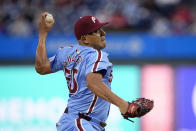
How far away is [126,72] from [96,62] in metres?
6.42

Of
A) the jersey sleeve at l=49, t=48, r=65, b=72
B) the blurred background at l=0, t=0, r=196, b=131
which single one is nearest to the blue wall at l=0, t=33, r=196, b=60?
the blurred background at l=0, t=0, r=196, b=131

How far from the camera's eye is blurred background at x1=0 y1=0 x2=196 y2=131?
33.8 feet

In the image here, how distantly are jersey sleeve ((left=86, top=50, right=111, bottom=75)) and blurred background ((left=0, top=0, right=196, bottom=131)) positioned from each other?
586 centimetres

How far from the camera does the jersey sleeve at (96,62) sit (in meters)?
4.22

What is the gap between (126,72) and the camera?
1066 centimetres

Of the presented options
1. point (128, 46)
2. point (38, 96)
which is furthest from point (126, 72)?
point (38, 96)

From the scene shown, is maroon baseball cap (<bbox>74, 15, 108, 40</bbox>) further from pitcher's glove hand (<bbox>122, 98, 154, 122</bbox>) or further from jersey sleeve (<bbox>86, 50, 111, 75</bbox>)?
pitcher's glove hand (<bbox>122, 98, 154, 122</bbox>)

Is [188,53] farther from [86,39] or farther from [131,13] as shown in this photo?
[86,39]

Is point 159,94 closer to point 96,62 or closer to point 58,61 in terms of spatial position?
point 58,61

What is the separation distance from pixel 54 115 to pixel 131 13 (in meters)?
2.77

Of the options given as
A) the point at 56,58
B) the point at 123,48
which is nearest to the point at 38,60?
the point at 56,58

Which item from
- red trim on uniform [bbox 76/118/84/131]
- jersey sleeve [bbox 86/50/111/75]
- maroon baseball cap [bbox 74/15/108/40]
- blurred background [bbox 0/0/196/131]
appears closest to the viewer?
jersey sleeve [bbox 86/50/111/75]

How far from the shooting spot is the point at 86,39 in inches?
184

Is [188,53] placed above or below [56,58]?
above
